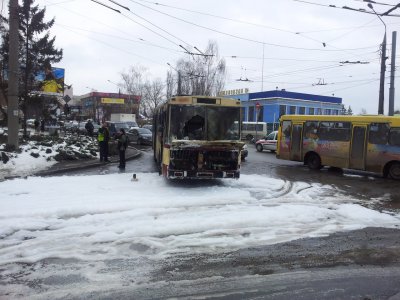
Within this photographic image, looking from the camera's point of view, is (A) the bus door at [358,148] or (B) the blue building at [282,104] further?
(B) the blue building at [282,104]

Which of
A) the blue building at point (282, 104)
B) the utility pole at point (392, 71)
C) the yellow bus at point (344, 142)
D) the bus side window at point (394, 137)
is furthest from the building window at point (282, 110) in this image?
the bus side window at point (394, 137)

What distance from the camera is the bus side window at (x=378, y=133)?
17391 millimetres

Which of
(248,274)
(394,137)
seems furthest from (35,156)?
(394,137)

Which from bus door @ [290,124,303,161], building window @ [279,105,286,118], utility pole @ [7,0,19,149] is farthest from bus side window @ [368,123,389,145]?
building window @ [279,105,286,118]

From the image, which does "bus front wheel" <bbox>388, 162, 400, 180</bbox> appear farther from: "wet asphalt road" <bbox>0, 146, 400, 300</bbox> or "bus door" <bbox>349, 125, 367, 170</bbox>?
"wet asphalt road" <bbox>0, 146, 400, 300</bbox>

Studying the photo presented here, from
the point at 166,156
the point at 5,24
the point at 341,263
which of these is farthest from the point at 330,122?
the point at 5,24

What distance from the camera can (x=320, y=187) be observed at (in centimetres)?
1445

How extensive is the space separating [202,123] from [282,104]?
47152 millimetres

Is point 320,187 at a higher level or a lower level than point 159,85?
lower

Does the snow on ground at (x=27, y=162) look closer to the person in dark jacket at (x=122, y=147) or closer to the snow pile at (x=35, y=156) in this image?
the snow pile at (x=35, y=156)

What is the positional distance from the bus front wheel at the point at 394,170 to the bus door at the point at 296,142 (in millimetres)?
4745

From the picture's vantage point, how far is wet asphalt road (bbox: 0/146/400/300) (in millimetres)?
5062

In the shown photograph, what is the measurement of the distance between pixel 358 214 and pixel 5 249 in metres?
7.30

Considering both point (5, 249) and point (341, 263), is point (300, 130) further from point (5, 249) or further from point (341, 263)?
point (5, 249)
